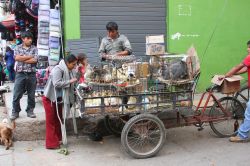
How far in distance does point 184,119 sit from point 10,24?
28.7 ft

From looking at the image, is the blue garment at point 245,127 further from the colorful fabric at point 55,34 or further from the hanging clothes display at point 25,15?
the hanging clothes display at point 25,15

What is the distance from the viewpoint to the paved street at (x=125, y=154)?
5.61 meters

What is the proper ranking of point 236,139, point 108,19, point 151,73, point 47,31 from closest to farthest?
point 151,73 → point 236,139 → point 47,31 → point 108,19

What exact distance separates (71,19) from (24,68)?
7.04 feet

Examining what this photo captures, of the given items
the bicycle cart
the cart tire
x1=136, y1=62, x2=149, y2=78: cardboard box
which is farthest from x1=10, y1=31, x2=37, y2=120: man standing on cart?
the cart tire

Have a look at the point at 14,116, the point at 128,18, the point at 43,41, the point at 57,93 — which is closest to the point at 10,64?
the point at 43,41

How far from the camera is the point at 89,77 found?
5719 millimetres

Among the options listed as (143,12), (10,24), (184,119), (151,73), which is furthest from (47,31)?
(10,24)

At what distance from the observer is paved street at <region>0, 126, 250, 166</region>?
561 centimetres

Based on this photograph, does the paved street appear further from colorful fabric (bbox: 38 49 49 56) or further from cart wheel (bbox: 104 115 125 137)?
colorful fabric (bbox: 38 49 49 56)

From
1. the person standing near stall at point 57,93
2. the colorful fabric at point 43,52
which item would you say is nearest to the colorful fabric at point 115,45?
the person standing near stall at point 57,93

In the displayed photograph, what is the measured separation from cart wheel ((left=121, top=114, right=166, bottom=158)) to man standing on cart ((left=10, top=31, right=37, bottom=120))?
207cm

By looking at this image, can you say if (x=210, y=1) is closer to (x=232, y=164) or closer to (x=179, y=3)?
(x=179, y=3)

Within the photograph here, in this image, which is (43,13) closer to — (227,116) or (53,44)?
(53,44)
